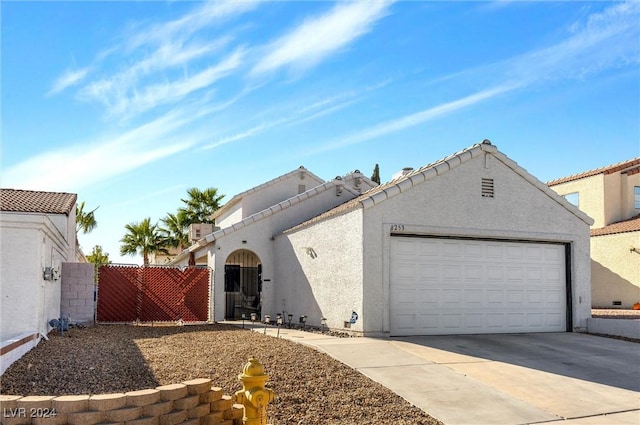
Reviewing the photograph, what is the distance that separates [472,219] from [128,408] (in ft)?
39.2

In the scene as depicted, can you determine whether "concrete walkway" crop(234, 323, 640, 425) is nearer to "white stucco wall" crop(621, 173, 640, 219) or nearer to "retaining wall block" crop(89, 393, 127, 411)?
"retaining wall block" crop(89, 393, 127, 411)

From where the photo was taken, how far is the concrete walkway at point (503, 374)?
26.1ft

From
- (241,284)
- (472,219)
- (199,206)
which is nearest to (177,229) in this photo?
(199,206)

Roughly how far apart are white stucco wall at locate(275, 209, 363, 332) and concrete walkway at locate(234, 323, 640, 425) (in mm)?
1386

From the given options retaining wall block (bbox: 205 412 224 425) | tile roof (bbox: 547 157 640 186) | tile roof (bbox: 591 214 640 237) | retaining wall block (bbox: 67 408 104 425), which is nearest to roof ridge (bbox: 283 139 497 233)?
retaining wall block (bbox: 205 412 224 425)

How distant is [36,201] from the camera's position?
57.5 feet

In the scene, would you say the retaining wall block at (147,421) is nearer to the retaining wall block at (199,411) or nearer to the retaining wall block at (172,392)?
the retaining wall block at (172,392)

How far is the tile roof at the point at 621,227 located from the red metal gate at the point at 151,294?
17928 millimetres

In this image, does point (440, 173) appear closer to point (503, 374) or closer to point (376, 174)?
point (503, 374)

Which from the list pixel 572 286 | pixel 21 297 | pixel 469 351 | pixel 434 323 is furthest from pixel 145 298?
pixel 572 286

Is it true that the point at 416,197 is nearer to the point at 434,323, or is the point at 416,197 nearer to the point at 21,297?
the point at 434,323

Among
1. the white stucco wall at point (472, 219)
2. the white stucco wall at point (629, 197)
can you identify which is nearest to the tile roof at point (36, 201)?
the white stucco wall at point (472, 219)

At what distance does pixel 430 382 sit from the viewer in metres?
9.11

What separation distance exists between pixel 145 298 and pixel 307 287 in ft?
19.6
